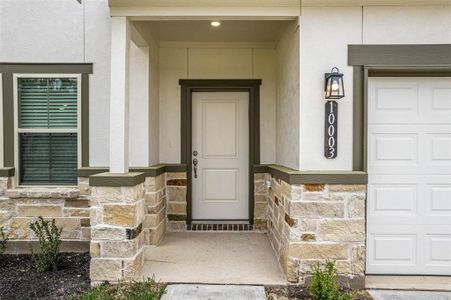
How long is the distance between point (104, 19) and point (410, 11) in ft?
11.3

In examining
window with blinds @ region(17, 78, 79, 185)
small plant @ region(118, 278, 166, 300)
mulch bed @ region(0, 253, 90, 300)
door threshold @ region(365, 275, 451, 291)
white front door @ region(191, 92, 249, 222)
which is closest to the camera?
small plant @ region(118, 278, 166, 300)

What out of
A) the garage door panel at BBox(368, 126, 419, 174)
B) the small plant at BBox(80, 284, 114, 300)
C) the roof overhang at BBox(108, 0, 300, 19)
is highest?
the roof overhang at BBox(108, 0, 300, 19)

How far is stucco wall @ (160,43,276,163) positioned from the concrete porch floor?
1254 millimetres

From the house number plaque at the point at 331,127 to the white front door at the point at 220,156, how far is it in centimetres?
188

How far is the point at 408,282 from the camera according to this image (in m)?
3.43

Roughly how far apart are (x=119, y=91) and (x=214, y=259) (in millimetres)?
2069

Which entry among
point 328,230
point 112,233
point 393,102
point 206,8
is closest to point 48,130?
point 112,233

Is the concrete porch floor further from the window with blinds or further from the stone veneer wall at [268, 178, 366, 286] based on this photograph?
the window with blinds

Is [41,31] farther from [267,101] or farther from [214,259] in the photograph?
[214,259]

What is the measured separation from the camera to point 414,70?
3.42m

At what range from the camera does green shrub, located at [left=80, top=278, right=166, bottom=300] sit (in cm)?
280

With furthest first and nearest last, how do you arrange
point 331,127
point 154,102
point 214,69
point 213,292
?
point 214,69 < point 154,102 < point 331,127 < point 213,292

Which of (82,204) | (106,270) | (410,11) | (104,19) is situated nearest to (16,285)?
(106,270)

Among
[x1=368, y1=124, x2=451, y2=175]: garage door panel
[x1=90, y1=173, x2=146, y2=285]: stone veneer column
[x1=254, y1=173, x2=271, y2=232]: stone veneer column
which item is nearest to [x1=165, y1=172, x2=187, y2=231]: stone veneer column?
[x1=254, y1=173, x2=271, y2=232]: stone veneer column
